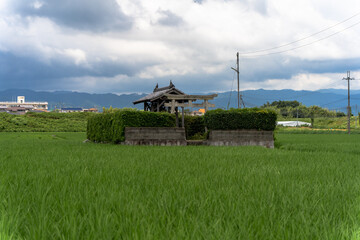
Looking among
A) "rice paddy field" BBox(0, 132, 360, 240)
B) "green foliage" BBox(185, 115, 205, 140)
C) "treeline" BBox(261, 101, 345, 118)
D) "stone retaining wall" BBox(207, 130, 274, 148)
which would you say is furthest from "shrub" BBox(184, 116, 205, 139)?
"treeline" BBox(261, 101, 345, 118)

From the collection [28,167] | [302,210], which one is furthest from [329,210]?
[28,167]

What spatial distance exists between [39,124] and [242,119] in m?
38.6

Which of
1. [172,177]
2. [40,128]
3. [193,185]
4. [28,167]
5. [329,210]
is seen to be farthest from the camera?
[40,128]

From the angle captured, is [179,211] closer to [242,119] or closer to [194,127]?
[242,119]

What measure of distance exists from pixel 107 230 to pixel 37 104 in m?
204

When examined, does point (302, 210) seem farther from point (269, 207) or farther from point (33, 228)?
point (33, 228)

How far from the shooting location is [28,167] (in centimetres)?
582

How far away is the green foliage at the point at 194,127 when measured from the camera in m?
18.5

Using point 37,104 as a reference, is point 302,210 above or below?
below

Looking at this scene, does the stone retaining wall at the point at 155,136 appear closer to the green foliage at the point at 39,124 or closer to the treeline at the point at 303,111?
the green foliage at the point at 39,124

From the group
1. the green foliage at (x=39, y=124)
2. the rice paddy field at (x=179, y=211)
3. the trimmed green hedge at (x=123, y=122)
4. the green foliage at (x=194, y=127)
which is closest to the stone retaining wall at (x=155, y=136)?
the trimmed green hedge at (x=123, y=122)

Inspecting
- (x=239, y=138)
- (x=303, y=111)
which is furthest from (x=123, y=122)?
(x=303, y=111)

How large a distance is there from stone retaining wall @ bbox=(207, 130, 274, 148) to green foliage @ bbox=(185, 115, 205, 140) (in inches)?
113

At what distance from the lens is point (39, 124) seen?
44875mm
